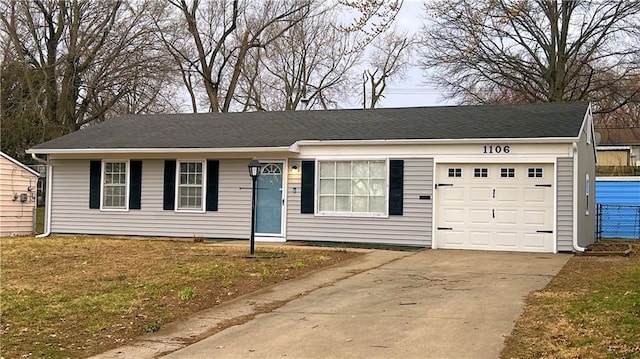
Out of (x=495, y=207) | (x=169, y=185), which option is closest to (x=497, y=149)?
(x=495, y=207)

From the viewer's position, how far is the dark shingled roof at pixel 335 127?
15.1 meters

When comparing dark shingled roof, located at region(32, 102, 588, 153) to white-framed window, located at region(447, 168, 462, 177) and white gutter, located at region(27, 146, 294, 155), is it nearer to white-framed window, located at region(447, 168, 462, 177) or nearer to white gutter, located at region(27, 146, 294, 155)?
white gutter, located at region(27, 146, 294, 155)

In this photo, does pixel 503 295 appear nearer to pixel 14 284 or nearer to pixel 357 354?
pixel 357 354

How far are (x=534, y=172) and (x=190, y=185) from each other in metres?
8.28

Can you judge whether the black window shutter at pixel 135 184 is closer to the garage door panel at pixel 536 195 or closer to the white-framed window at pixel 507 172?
the white-framed window at pixel 507 172

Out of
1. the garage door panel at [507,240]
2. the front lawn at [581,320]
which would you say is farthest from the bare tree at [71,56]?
the front lawn at [581,320]

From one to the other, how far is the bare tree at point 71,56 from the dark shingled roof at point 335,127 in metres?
10.4

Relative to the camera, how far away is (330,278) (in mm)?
10539

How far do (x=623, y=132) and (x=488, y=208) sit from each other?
3048 centimetres

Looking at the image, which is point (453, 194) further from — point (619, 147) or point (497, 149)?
→ point (619, 147)

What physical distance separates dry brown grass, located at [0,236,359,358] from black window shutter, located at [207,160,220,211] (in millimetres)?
1807

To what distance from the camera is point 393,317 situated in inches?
302

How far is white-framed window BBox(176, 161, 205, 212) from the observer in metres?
17.1

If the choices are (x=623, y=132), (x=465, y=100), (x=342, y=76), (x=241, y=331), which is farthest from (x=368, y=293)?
(x=623, y=132)
